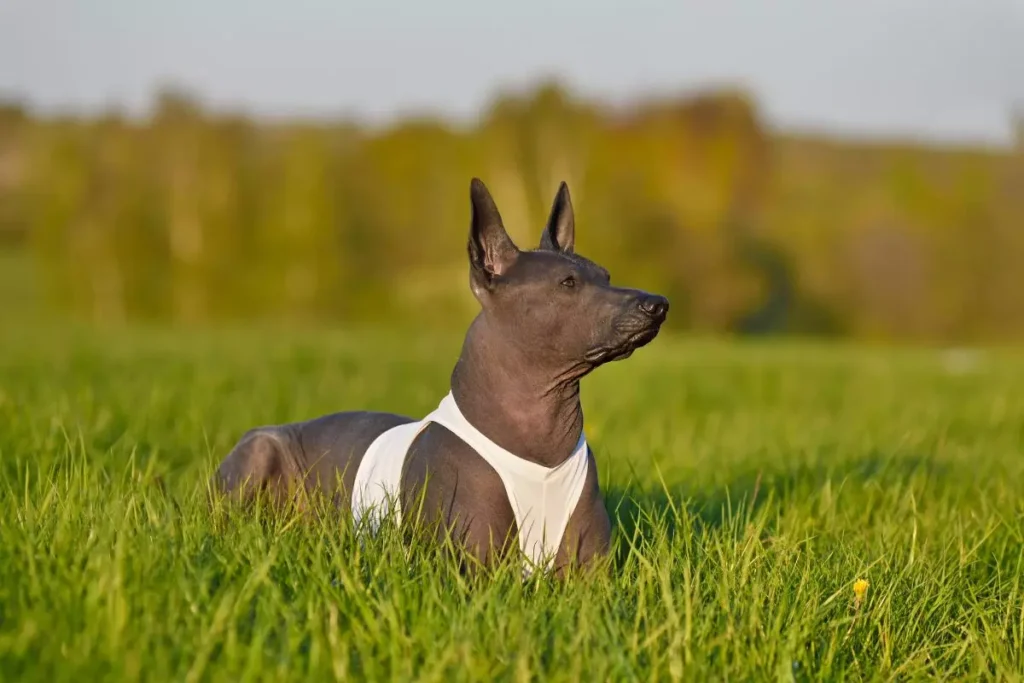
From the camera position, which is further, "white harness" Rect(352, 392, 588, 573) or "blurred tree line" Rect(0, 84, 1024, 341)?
"blurred tree line" Rect(0, 84, 1024, 341)

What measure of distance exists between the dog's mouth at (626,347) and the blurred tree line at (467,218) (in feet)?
80.8

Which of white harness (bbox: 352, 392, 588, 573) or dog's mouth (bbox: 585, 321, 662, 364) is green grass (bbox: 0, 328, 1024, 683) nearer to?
white harness (bbox: 352, 392, 588, 573)

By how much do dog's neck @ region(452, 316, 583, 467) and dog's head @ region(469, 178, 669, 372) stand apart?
57 mm

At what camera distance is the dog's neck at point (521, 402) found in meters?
4.01

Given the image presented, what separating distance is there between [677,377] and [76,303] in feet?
110

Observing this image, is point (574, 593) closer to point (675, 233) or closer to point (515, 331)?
point (515, 331)

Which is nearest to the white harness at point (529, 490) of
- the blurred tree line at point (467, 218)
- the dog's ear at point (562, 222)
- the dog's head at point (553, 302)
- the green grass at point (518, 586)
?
the green grass at point (518, 586)

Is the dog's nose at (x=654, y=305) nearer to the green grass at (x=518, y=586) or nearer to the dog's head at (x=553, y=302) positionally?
the dog's head at (x=553, y=302)

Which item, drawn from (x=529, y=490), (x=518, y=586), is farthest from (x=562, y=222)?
(x=518, y=586)

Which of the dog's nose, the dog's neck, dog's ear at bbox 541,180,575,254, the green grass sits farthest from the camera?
dog's ear at bbox 541,180,575,254

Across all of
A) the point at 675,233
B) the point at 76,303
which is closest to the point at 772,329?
the point at 675,233

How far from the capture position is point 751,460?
680cm

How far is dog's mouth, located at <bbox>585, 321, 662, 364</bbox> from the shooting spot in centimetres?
381

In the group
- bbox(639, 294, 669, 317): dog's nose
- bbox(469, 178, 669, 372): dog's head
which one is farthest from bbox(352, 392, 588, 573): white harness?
bbox(639, 294, 669, 317): dog's nose
